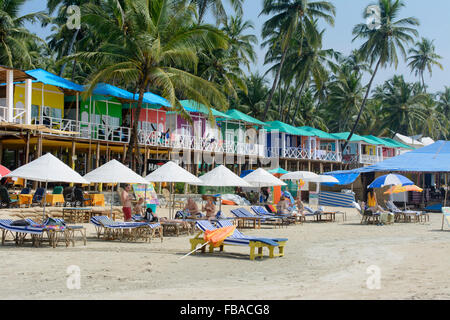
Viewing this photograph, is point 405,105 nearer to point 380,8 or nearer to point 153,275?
point 380,8

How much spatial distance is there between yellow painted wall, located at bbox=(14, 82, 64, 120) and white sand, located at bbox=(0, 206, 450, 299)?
1270 centimetres

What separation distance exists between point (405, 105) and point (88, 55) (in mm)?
36869

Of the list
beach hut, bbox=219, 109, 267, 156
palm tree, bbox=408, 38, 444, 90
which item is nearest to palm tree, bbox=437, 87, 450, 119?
palm tree, bbox=408, 38, 444, 90

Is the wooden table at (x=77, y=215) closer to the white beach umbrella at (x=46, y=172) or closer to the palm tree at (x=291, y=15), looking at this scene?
the white beach umbrella at (x=46, y=172)

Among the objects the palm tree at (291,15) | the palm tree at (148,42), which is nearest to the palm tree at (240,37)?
the palm tree at (291,15)

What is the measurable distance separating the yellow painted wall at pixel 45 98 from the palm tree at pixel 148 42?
4323mm

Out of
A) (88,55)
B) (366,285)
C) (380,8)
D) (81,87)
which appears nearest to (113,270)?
(366,285)

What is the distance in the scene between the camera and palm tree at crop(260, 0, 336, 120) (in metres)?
35.5

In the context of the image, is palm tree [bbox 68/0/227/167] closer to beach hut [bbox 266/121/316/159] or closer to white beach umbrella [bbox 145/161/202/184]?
white beach umbrella [bbox 145/161/202/184]

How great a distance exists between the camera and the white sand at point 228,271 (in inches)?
263

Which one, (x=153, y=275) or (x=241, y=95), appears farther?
(x=241, y=95)

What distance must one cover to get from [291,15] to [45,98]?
60.3ft

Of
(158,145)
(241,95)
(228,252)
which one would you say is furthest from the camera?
(241,95)

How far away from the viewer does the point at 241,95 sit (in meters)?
45.9
